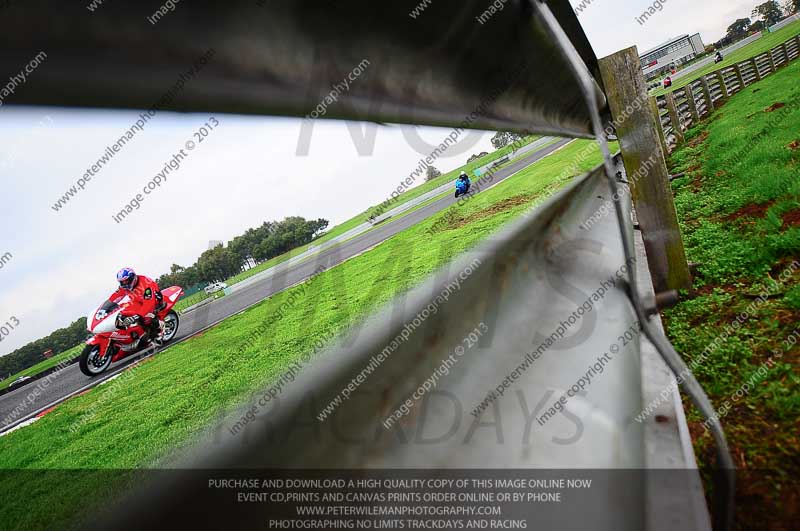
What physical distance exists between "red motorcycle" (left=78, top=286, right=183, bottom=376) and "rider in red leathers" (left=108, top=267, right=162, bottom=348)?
0.06 meters

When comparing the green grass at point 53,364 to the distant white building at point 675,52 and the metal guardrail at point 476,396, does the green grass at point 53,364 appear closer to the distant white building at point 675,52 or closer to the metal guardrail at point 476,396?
the metal guardrail at point 476,396

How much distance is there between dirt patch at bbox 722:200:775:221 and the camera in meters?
3.23

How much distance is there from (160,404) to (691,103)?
650 inches

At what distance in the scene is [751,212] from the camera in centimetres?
335

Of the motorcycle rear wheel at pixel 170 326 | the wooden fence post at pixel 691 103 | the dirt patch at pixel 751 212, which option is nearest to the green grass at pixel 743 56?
the wooden fence post at pixel 691 103

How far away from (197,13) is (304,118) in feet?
0.65

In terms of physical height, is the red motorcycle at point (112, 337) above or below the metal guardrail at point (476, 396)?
above

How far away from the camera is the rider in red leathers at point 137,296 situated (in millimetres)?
7316

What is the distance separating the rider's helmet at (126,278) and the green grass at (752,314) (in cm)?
866

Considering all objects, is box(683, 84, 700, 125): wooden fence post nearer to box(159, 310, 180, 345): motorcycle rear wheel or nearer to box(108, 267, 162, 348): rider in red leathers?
box(108, 267, 162, 348): rider in red leathers

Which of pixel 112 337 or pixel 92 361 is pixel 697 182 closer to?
pixel 112 337

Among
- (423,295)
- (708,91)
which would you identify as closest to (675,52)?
(708,91)

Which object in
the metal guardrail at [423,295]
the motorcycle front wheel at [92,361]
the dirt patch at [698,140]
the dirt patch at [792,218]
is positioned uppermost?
the motorcycle front wheel at [92,361]

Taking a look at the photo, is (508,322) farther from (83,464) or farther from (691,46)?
(691,46)
